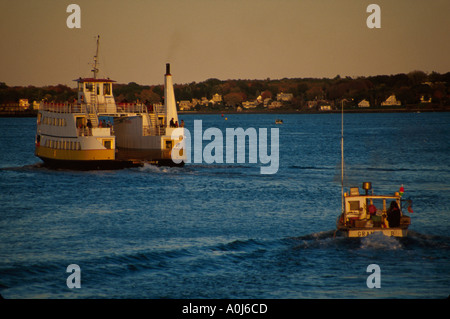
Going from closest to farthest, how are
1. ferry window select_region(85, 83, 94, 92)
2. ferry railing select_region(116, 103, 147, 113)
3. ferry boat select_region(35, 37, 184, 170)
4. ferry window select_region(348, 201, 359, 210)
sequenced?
ferry window select_region(348, 201, 359, 210) → ferry boat select_region(35, 37, 184, 170) → ferry railing select_region(116, 103, 147, 113) → ferry window select_region(85, 83, 94, 92)

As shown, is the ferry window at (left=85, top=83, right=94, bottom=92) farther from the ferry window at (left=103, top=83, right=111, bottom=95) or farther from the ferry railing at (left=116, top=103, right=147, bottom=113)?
the ferry railing at (left=116, top=103, right=147, bottom=113)

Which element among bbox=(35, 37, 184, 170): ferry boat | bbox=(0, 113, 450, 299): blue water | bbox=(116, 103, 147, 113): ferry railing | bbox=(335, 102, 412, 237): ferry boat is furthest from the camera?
bbox=(116, 103, 147, 113): ferry railing

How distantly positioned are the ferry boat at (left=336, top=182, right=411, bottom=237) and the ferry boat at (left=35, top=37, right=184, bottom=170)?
3043cm

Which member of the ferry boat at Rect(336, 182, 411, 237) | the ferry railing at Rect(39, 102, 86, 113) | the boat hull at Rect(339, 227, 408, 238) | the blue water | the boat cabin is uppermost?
the boat cabin

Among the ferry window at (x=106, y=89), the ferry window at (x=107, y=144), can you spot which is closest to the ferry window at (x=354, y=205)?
the ferry window at (x=107, y=144)

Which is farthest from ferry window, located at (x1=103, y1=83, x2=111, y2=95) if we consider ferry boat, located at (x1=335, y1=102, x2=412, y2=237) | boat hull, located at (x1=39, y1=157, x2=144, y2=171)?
ferry boat, located at (x1=335, y1=102, x2=412, y2=237)

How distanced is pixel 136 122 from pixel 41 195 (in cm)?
1739

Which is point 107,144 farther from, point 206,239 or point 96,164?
point 206,239

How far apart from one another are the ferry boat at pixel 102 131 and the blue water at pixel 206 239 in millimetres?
1957

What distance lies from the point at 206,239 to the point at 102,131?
2633cm

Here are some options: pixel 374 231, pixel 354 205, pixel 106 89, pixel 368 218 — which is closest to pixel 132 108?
pixel 106 89

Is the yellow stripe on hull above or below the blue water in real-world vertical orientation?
above

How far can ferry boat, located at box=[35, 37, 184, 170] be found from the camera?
56469 millimetres
